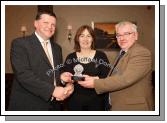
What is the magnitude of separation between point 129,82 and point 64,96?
380mm

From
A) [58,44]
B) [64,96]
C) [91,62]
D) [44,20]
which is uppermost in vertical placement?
[44,20]

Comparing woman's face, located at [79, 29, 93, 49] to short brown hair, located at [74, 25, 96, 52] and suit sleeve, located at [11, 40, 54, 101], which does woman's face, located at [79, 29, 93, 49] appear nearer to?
short brown hair, located at [74, 25, 96, 52]

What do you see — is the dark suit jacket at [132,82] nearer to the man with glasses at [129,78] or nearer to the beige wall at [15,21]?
the man with glasses at [129,78]

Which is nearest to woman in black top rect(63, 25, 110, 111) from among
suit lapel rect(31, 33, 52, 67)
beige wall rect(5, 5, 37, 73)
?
suit lapel rect(31, 33, 52, 67)

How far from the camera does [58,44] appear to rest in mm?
1357

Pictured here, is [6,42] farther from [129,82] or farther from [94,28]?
[129,82]

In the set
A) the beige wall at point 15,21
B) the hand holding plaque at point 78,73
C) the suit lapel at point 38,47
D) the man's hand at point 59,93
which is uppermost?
the beige wall at point 15,21

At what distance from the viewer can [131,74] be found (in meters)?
1.27

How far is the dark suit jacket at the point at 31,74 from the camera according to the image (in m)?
1.31

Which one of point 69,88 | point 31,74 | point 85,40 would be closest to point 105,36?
point 85,40

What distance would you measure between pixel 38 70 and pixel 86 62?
28 cm

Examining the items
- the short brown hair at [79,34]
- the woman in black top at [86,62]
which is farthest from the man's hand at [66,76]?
the short brown hair at [79,34]

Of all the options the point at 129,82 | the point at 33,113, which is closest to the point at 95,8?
the point at 129,82

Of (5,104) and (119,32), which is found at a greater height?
(119,32)
